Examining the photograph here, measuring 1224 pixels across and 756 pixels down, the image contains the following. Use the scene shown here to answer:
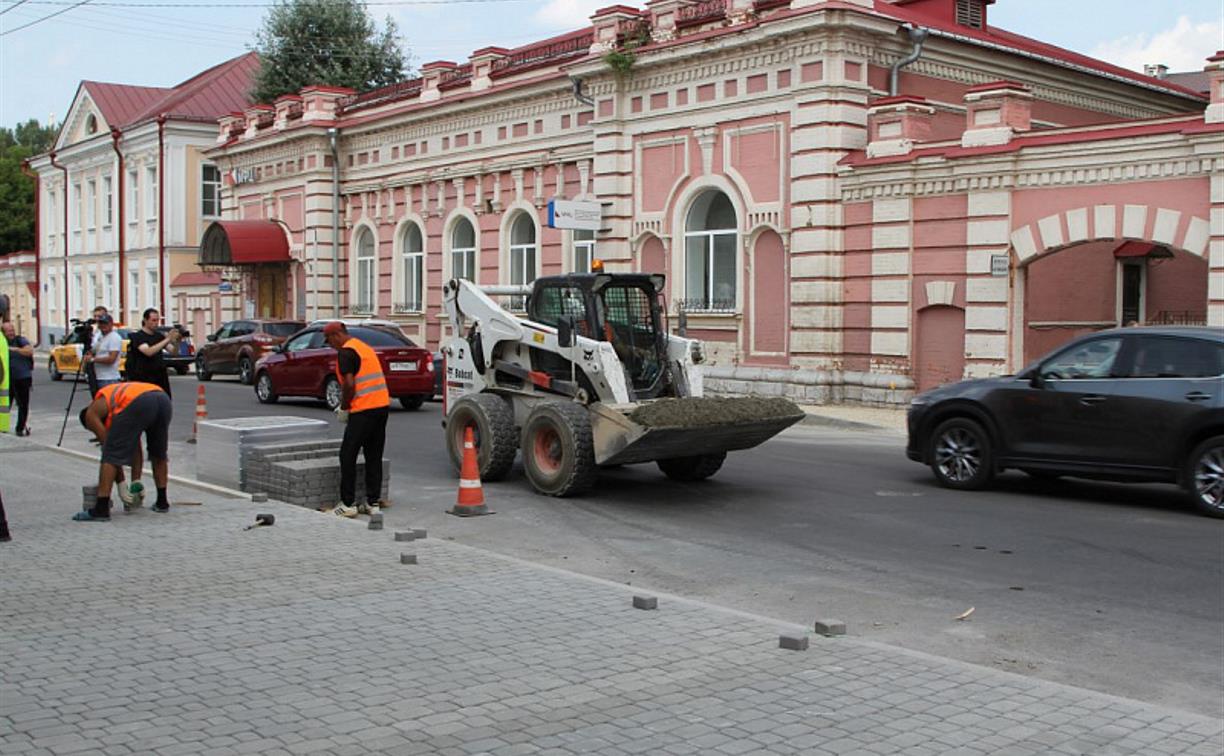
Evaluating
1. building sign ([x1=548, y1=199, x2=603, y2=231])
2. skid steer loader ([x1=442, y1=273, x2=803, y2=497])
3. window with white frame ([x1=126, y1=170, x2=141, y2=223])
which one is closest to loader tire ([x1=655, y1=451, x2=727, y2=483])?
skid steer loader ([x1=442, y1=273, x2=803, y2=497])

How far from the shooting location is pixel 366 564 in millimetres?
8977

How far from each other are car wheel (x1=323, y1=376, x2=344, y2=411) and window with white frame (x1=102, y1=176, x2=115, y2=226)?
112 ft

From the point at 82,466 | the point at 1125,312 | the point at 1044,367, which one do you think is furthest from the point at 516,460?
the point at 1125,312

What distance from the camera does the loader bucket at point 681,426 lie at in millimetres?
11969

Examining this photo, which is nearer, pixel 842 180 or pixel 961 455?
pixel 961 455

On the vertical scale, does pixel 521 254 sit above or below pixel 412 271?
above

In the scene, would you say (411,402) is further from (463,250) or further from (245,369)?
(463,250)

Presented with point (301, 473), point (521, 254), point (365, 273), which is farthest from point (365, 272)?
point (301, 473)

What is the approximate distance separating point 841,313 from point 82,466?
45.0 ft

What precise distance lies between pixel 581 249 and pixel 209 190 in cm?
2468

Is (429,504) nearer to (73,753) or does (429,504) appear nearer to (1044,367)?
(1044,367)

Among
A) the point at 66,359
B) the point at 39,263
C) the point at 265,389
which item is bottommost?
the point at 265,389

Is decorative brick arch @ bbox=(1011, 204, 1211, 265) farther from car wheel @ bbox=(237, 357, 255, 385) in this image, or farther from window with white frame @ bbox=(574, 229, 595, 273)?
car wheel @ bbox=(237, 357, 255, 385)

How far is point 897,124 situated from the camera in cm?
2234
